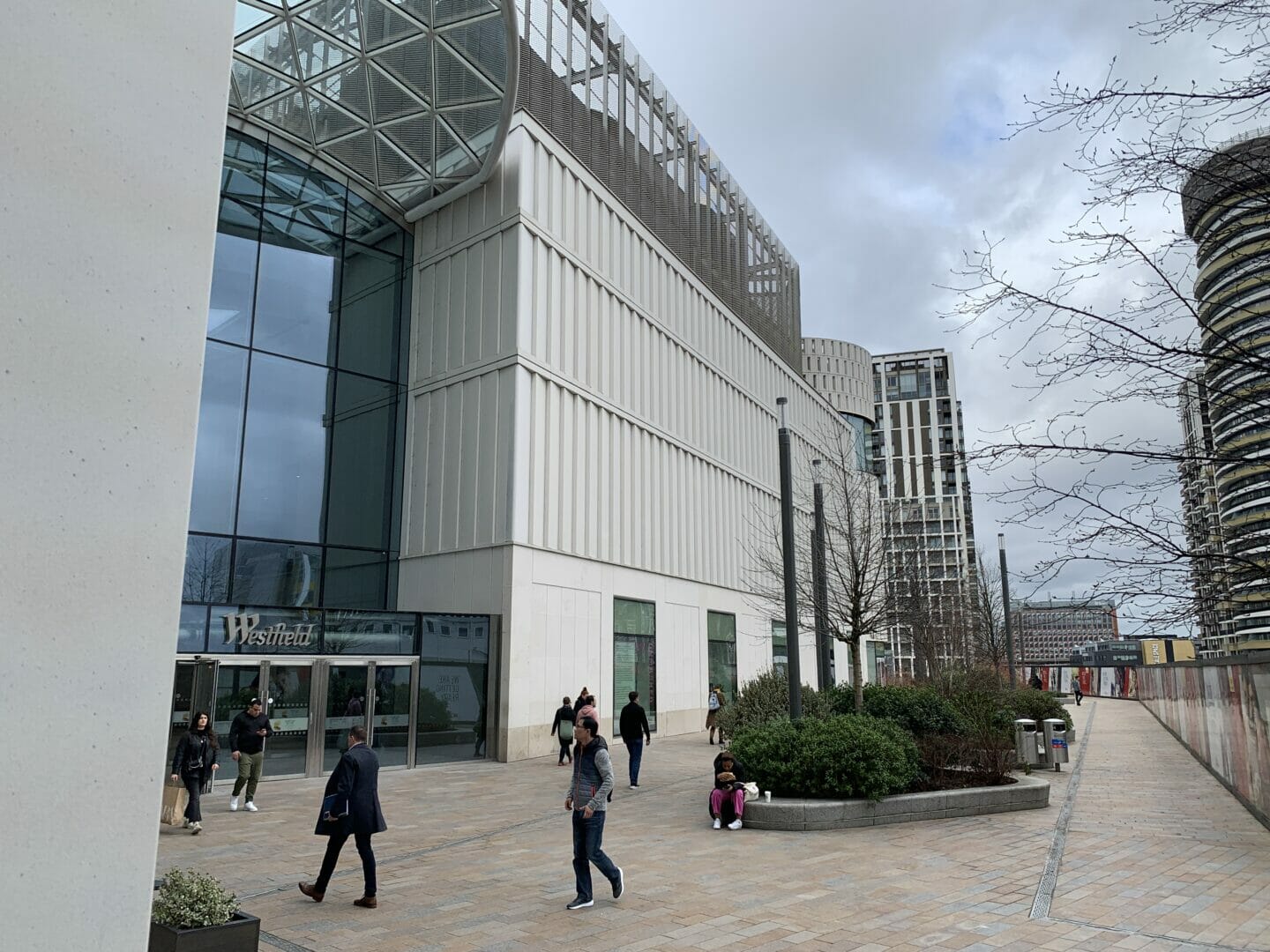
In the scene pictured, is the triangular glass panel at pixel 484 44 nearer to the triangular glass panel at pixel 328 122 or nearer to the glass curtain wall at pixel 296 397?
the triangular glass panel at pixel 328 122

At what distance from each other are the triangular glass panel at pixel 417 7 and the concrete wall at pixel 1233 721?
67.2 feet

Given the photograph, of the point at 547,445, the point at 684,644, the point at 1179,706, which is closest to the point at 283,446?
the point at 547,445

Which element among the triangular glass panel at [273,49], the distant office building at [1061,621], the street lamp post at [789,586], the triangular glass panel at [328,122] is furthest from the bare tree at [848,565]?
the triangular glass panel at [273,49]

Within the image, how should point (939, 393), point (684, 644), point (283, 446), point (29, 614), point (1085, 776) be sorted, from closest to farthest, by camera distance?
point (29, 614) → point (1085, 776) → point (283, 446) → point (684, 644) → point (939, 393)

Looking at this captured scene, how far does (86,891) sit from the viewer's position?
302 cm

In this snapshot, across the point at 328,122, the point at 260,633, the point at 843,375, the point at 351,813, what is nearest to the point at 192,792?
the point at 351,813

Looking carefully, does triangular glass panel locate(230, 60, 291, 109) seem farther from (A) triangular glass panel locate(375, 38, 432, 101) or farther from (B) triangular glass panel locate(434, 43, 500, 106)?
(B) triangular glass panel locate(434, 43, 500, 106)

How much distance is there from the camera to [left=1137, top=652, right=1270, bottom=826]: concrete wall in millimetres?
11672

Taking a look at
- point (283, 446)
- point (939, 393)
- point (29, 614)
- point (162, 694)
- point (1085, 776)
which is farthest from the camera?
point (939, 393)

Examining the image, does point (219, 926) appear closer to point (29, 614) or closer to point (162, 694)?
point (162, 694)

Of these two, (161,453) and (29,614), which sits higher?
(161,453)

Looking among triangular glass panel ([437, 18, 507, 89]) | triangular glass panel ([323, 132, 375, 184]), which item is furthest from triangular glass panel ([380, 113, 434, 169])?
triangular glass panel ([437, 18, 507, 89])

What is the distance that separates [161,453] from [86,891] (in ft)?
4.99

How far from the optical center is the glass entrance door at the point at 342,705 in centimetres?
1892
